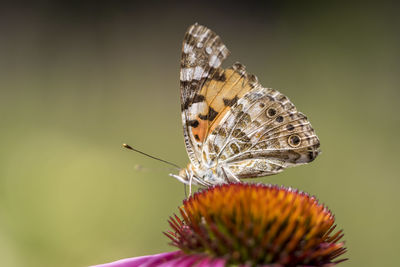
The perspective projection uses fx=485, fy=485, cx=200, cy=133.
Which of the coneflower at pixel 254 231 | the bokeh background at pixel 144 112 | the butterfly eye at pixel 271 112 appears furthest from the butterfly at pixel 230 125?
the bokeh background at pixel 144 112

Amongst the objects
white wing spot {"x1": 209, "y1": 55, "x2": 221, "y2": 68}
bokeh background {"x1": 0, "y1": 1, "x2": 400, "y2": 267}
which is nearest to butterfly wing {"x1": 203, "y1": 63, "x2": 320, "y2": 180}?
white wing spot {"x1": 209, "y1": 55, "x2": 221, "y2": 68}

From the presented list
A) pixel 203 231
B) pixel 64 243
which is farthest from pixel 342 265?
pixel 203 231

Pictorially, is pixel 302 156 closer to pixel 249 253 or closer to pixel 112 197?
pixel 249 253

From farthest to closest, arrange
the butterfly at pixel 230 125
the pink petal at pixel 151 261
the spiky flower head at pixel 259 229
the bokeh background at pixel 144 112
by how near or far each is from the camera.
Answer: the bokeh background at pixel 144 112 < the butterfly at pixel 230 125 < the pink petal at pixel 151 261 < the spiky flower head at pixel 259 229

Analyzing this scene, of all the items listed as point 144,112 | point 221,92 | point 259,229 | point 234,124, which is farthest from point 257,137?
point 144,112

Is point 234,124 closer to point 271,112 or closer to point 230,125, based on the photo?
point 230,125

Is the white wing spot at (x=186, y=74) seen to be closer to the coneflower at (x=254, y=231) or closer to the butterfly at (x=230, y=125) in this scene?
the butterfly at (x=230, y=125)

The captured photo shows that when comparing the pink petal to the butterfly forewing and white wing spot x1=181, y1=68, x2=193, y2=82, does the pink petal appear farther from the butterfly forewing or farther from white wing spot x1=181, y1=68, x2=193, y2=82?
white wing spot x1=181, y1=68, x2=193, y2=82
